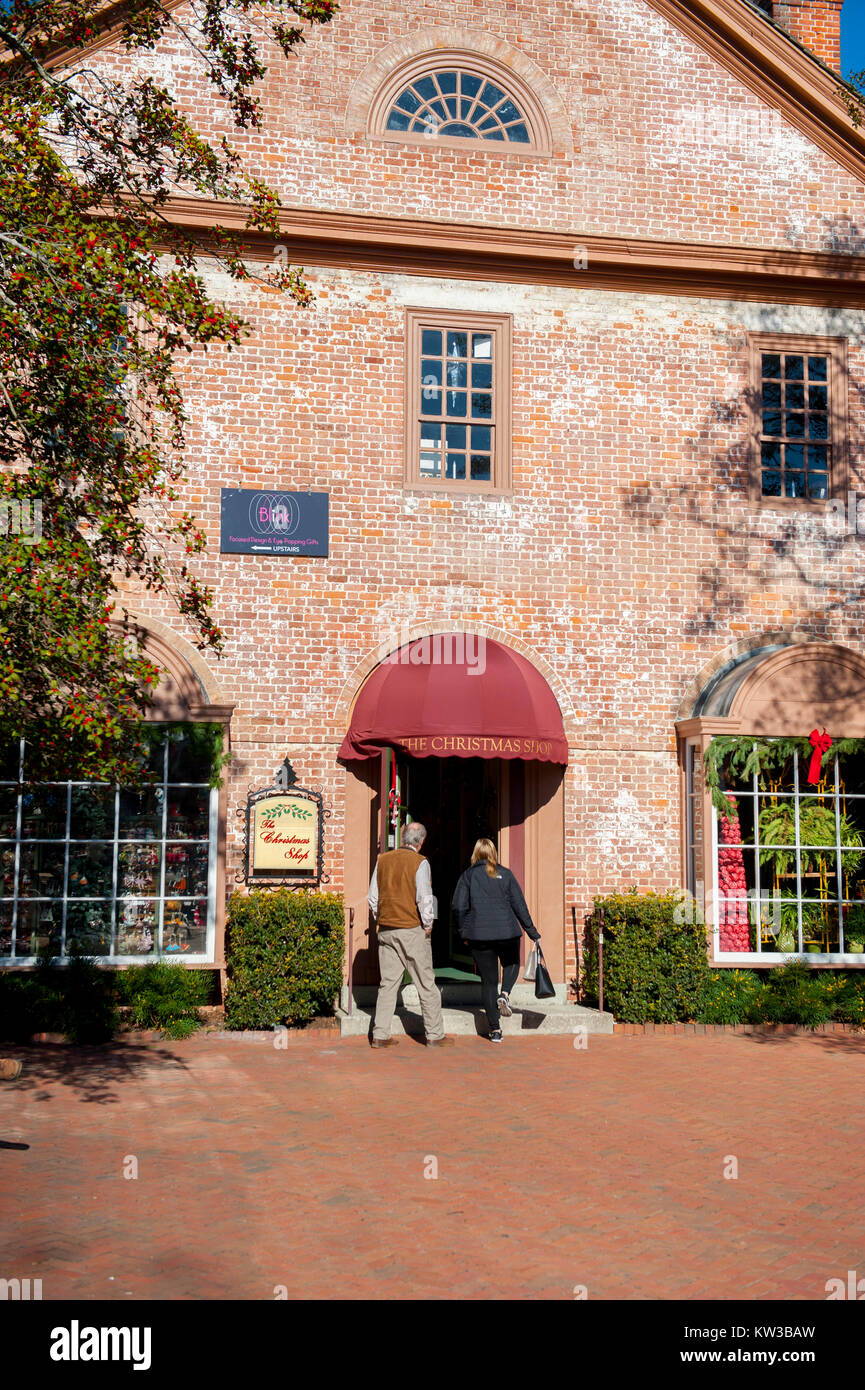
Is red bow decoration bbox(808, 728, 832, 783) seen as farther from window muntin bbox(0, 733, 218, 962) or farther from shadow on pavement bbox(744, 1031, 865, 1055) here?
window muntin bbox(0, 733, 218, 962)

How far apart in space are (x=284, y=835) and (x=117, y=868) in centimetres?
164

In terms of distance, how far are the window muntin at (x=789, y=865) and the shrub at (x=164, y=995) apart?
17.7 ft

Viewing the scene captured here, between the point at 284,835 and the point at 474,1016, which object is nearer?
the point at 474,1016

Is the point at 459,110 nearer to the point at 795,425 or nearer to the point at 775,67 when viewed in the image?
the point at 775,67

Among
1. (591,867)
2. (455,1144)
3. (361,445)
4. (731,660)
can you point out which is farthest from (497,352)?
(455,1144)

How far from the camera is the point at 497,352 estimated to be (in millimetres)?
13500

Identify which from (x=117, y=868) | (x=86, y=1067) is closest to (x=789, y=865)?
(x=117, y=868)

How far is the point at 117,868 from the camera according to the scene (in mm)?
12031

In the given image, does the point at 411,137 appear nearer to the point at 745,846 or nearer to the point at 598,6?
the point at 598,6

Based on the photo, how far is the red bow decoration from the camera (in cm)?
1308

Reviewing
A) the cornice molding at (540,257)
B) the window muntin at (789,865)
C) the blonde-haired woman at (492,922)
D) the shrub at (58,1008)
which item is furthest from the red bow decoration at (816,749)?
the shrub at (58,1008)

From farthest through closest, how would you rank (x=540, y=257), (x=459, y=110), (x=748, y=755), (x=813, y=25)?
(x=813, y=25)
(x=459, y=110)
(x=540, y=257)
(x=748, y=755)

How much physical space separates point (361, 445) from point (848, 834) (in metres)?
6.67

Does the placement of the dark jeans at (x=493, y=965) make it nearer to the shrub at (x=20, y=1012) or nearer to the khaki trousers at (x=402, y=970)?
the khaki trousers at (x=402, y=970)
